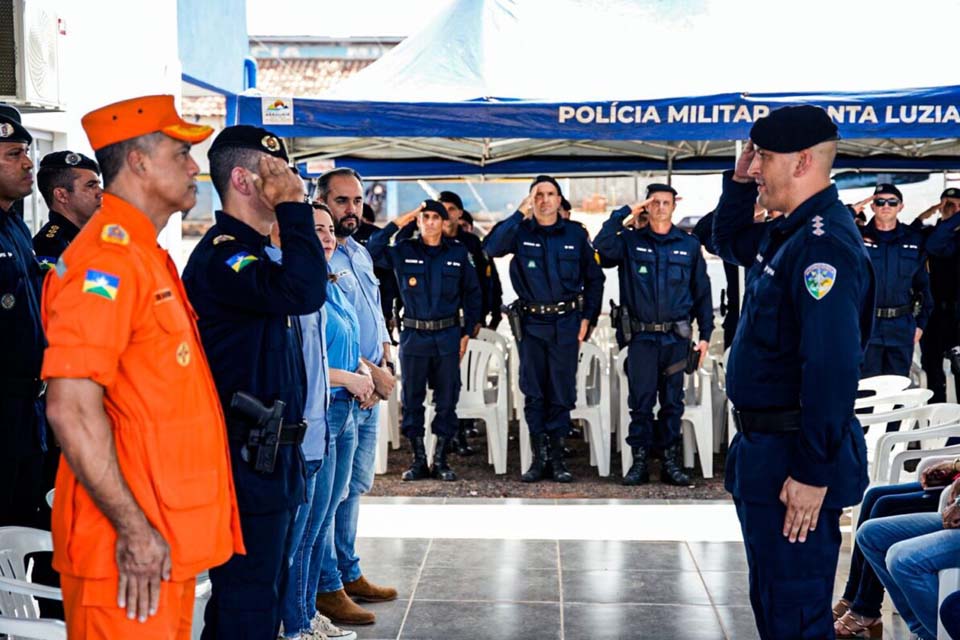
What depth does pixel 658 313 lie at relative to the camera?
6.86 metres

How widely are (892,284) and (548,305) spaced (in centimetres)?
259

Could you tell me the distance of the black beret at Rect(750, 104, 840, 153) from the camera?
2.90 metres

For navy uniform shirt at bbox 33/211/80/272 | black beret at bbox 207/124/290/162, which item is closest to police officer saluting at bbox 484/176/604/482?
navy uniform shirt at bbox 33/211/80/272

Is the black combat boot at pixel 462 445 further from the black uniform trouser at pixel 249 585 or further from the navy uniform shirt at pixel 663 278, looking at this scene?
the black uniform trouser at pixel 249 585

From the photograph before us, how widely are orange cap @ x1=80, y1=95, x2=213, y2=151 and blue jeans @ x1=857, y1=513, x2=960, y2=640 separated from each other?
2454 mm

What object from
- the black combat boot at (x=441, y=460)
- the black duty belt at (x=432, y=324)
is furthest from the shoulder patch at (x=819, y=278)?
→ the black combat boot at (x=441, y=460)

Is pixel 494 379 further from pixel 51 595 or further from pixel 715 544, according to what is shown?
pixel 51 595

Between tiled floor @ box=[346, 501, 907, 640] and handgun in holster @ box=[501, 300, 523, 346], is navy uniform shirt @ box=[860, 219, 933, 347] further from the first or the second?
tiled floor @ box=[346, 501, 907, 640]

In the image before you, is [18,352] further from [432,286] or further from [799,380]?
[432,286]

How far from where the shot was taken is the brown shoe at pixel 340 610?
421 cm

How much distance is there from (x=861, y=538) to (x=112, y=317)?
261 centimetres

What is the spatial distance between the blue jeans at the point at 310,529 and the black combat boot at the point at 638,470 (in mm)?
3180

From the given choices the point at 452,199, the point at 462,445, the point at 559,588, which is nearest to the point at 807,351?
the point at 559,588

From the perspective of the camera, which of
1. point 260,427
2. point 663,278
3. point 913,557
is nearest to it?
point 260,427
